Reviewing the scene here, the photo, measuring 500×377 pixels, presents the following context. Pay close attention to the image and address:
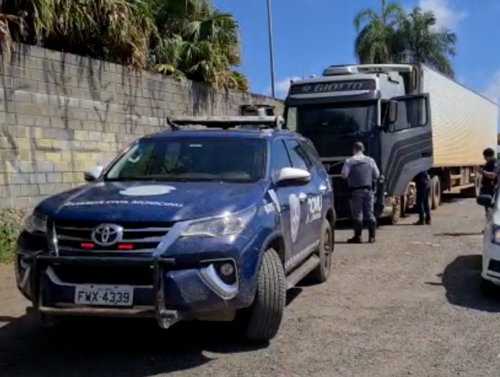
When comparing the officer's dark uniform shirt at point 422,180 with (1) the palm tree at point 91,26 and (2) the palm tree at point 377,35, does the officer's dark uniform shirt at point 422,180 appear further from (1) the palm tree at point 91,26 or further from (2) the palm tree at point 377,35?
(2) the palm tree at point 377,35

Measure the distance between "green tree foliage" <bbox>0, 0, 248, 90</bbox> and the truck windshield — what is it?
3.14 meters

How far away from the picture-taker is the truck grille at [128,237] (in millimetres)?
5008

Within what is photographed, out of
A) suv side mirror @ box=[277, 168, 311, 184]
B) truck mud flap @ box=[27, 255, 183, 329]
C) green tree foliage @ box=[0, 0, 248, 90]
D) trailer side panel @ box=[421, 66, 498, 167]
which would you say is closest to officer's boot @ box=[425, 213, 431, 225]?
trailer side panel @ box=[421, 66, 498, 167]

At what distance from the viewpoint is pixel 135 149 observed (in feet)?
22.7

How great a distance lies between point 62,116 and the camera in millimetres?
11219

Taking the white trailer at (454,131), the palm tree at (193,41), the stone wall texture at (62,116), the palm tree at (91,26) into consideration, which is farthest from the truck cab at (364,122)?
the palm tree at (91,26)

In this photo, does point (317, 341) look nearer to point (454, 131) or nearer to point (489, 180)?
point (489, 180)

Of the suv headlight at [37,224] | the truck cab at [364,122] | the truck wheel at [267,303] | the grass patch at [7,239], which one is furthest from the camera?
the truck cab at [364,122]

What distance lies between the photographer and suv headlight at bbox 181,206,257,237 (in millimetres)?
5074

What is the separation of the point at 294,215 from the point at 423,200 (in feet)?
30.3

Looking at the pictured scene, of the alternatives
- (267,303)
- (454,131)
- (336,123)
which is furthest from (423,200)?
(267,303)

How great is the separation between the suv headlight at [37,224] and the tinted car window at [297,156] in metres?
2.88

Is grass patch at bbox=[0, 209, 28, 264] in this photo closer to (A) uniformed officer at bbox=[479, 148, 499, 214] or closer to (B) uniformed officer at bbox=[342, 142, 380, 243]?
(B) uniformed officer at bbox=[342, 142, 380, 243]

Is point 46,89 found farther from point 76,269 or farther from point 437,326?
point 437,326
